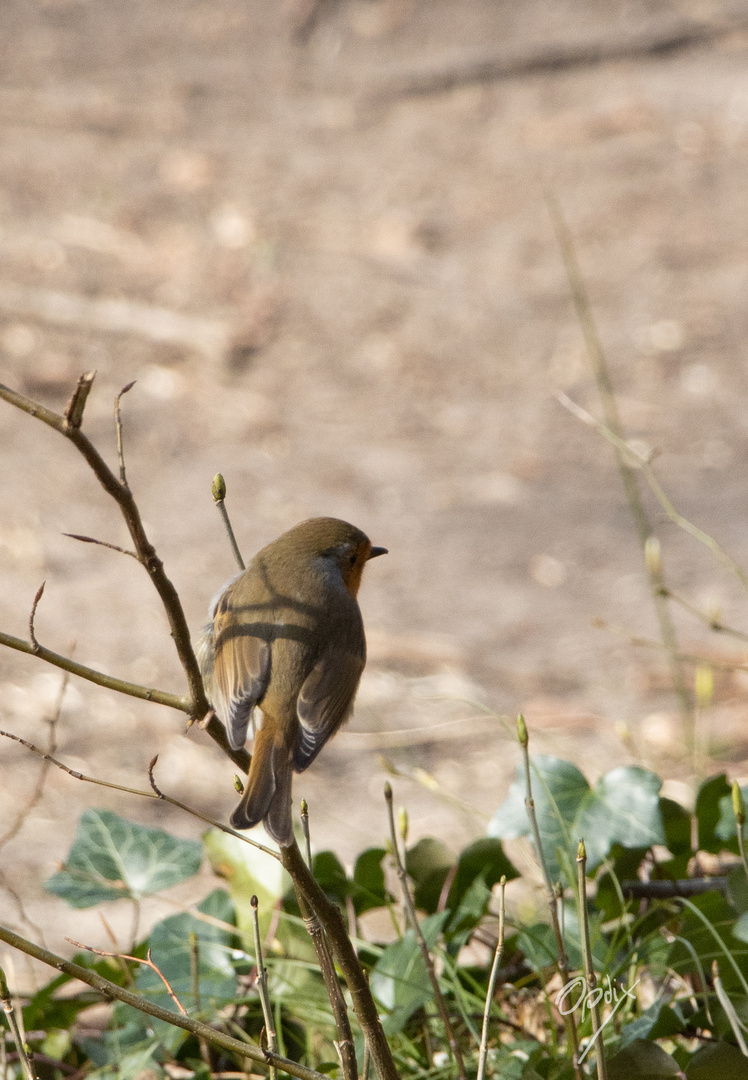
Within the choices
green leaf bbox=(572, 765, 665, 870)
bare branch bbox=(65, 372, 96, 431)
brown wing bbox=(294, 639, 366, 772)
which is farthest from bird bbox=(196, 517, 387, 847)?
bare branch bbox=(65, 372, 96, 431)

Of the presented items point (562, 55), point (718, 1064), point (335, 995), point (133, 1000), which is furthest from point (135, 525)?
point (562, 55)

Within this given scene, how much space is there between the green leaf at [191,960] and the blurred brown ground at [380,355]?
641mm

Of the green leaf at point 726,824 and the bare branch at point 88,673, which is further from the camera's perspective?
the green leaf at point 726,824

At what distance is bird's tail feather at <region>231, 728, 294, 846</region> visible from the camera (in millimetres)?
1429

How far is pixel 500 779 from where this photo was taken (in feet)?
12.3

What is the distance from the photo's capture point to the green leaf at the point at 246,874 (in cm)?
194

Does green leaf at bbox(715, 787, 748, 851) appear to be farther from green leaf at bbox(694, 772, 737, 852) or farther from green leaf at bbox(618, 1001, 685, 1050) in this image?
green leaf at bbox(618, 1001, 685, 1050)

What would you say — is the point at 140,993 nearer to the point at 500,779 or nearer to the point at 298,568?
the point at 298,568

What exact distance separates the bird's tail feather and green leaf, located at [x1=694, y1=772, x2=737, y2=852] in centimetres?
68

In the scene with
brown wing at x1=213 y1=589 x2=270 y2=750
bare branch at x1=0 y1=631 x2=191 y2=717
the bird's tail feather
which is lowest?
the bird's tail feather

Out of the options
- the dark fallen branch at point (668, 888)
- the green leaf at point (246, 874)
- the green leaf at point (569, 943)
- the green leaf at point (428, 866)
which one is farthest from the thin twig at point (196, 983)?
the dark fallen branch at point (668, 888)

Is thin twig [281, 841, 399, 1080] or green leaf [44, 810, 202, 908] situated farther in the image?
green leaf [44, 810, 202, 908]

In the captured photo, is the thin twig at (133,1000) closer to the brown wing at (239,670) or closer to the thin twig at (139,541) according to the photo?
the thin twig at (139,541)

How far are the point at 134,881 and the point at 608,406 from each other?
1.31 metres
